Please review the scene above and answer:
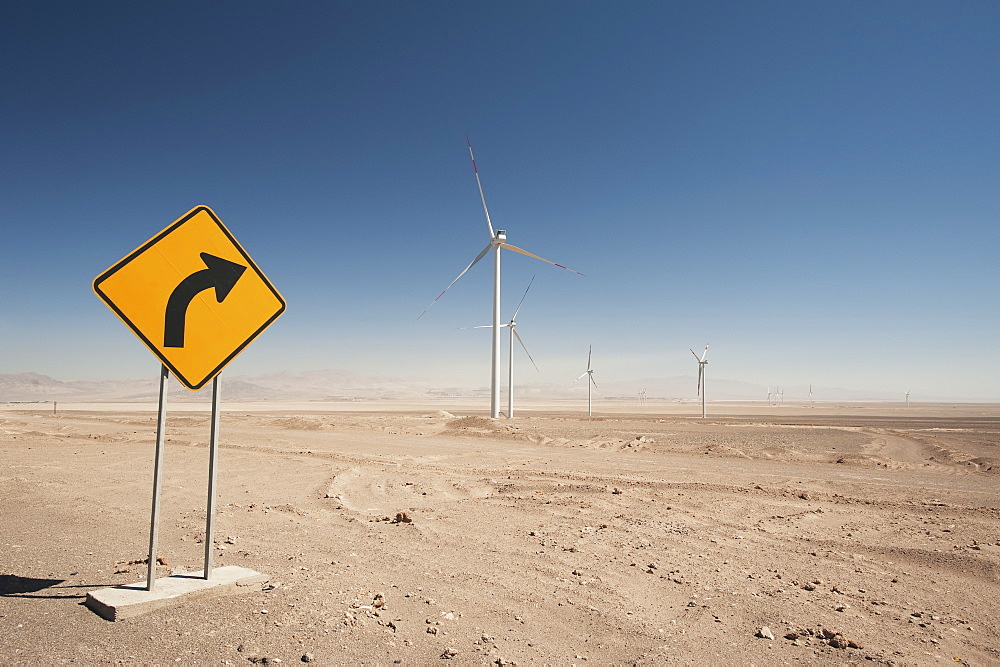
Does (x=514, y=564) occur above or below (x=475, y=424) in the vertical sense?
above

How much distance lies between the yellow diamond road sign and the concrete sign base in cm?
183

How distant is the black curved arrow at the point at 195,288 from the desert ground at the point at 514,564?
2.37 metres

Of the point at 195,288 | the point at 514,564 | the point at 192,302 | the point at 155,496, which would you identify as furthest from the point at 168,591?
the point at 514,564

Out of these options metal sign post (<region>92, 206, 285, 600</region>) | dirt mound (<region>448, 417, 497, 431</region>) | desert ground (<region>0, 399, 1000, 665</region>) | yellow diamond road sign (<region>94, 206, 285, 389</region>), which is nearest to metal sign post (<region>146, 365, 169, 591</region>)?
metal sign post (<region>92, 206, 285, 600</region>)

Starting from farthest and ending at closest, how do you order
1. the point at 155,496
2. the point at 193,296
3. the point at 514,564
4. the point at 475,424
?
1. the point at 475,424
2. the point at 514,564
3. the point at 193,296
4. the point at 155,496

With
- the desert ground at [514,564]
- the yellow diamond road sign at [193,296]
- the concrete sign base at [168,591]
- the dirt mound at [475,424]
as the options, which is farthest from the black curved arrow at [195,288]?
the dirt mound at [475,424]

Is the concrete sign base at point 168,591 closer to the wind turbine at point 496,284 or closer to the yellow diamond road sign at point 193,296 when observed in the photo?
the yellow diamond road sign at point 193,296

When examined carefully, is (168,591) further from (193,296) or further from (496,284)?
(496,284)

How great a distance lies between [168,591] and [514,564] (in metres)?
3.70

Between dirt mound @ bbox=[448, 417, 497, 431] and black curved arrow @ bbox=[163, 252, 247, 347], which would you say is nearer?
black curved arrow @ bbox=[163, 252, 247, 347]

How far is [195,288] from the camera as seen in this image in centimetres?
530

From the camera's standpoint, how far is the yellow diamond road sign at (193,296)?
497 centimetres

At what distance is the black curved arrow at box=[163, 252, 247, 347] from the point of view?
5.12 m

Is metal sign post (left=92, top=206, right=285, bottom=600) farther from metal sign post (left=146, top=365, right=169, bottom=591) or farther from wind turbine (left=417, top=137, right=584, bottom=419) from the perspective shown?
wind turbine (left=417, top=137, right=584, bottom=419)
